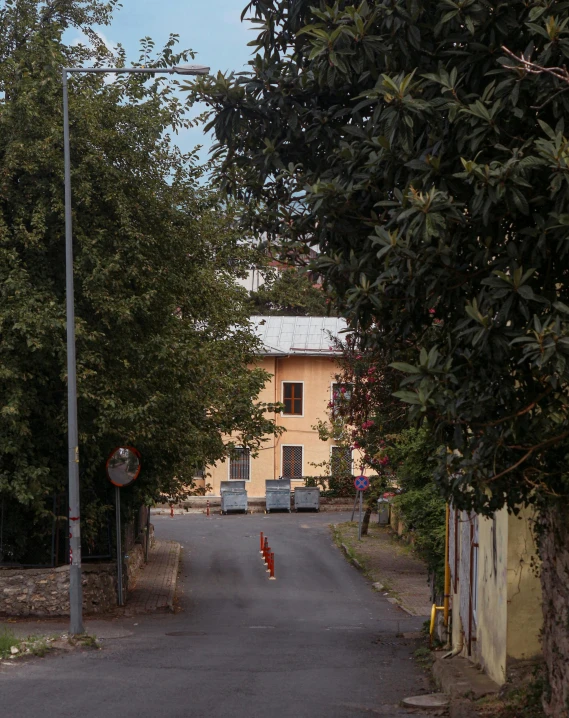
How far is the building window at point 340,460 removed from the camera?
125 feet

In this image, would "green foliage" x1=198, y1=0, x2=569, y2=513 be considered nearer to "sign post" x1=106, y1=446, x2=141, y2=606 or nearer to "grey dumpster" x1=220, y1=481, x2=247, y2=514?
"sign post" x1=106, y1=446, x2=141, y2=606

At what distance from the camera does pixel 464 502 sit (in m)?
7.09

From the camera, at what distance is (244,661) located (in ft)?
44.8

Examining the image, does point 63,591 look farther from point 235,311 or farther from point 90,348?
point 235,311

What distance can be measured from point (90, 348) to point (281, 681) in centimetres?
798

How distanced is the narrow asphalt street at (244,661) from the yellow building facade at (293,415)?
2394 cm

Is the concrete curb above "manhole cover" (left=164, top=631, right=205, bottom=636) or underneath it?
above

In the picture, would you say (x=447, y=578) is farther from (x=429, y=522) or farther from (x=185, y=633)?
(x=185, y=633)

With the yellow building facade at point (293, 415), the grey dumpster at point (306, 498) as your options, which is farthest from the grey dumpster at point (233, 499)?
the yellow building facade at point (293, 415)

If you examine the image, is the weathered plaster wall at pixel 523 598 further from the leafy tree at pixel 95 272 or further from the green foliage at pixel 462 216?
the leafy tree at pixel 95 272

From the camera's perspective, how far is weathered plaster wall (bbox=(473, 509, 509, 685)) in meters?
10.0

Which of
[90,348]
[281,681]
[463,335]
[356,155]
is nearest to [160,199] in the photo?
[90,348]

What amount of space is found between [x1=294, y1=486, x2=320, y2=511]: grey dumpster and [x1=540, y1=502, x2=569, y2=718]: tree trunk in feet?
136

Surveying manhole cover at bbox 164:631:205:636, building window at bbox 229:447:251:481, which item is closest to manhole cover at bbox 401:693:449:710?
manhole cover at bbox 164:631:205:636
